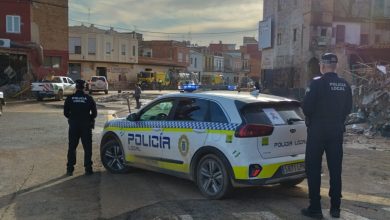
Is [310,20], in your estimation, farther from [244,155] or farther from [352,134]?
[244,155]

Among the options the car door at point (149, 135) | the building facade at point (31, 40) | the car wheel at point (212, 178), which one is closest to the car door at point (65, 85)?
the building facade at point (31, 40)

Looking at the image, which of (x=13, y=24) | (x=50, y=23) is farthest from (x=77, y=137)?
(x=50, y=23)

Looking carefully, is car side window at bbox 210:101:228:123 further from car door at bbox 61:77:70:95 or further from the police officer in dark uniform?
car door at bbox 61:77:70:95

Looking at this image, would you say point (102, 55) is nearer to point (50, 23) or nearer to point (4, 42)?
point (50, 23)

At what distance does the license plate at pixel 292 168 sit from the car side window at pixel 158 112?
7.23ft

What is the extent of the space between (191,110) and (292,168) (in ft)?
5.92

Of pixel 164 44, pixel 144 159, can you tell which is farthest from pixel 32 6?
pixel 164 44

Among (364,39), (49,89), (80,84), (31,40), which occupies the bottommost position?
(49,89)

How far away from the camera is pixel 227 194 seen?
6988mm

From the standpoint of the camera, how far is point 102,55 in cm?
6550

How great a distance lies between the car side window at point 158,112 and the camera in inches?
323

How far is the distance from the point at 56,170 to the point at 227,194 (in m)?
4.02

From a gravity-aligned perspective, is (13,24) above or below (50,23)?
below

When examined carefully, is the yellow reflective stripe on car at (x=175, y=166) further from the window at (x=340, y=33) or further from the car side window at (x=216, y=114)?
the window at (x=340, y=33)
